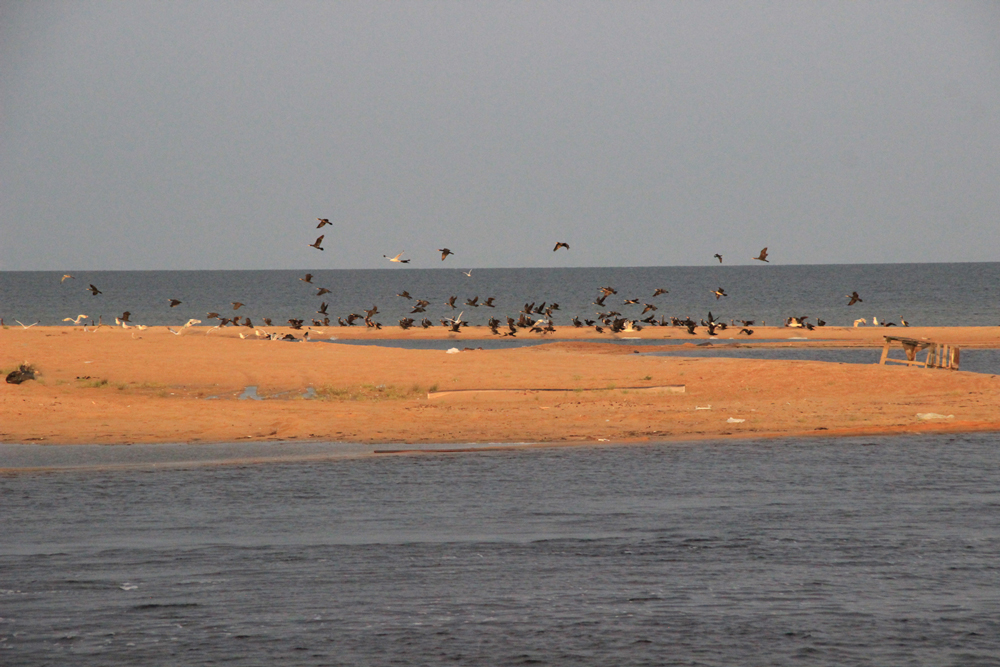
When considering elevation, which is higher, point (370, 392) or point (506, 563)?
point (370, 392)

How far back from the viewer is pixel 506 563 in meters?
13.0

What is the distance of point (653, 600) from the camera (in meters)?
11.5

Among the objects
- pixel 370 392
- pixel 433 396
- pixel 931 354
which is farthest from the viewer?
pixel 931 354

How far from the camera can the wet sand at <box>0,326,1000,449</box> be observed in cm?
2339

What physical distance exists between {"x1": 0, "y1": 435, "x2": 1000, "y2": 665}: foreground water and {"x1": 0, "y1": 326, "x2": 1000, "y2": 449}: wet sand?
3.93 m

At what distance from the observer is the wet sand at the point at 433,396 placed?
23.4 meters

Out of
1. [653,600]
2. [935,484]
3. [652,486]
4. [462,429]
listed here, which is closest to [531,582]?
[653,600]

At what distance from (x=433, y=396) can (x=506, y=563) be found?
1608 centimetres

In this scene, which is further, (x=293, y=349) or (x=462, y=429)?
(x=293, y=349)

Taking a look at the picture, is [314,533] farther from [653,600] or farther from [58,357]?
[58,357]

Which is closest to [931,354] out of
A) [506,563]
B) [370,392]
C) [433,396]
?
[433,396]

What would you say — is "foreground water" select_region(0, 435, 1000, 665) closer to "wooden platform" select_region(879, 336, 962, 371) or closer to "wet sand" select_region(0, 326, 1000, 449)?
"wet sand" select_region(0, 326, 1000, 449)

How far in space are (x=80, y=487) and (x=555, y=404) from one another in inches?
535

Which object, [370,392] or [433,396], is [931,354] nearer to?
[433,396]
